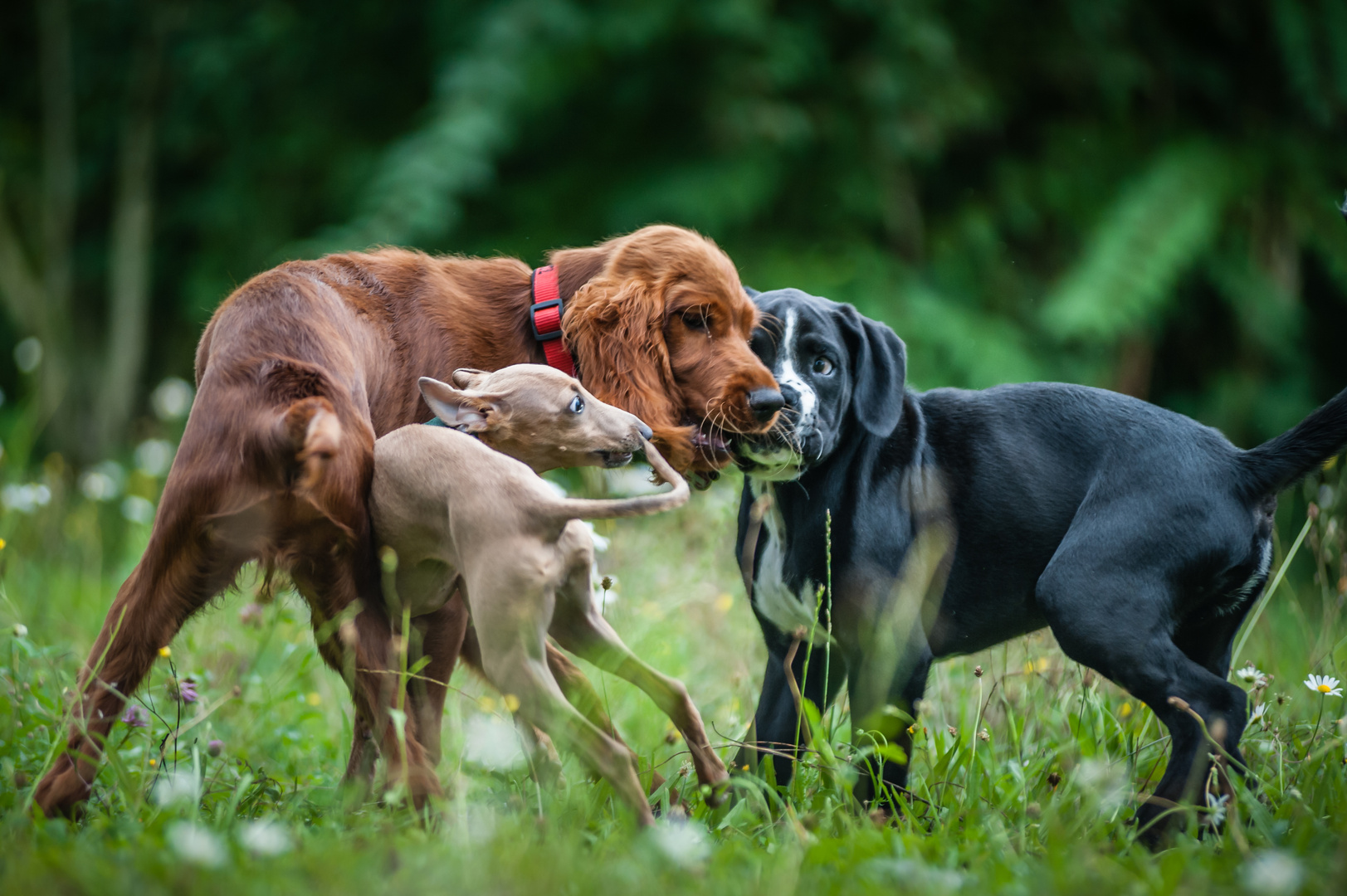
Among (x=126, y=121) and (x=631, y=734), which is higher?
(x=126, y=121)

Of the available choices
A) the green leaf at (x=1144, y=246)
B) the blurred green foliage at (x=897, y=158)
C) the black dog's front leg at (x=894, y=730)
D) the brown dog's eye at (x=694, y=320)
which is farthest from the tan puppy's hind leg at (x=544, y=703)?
the green leaf at (x=1144, y=246)

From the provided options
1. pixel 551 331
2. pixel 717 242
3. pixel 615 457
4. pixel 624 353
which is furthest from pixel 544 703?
pixel 717 242

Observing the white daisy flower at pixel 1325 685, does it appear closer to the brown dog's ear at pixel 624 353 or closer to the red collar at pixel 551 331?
the brown dog's ear at pixel 624 353

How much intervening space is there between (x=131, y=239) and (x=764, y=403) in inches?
323

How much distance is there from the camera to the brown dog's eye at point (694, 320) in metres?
3.44

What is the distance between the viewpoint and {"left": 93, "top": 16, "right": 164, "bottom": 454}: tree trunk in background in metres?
9.34

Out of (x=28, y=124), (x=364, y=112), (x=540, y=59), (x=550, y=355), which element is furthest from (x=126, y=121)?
(x=550, y=355)

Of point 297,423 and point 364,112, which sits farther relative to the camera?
point 364,112

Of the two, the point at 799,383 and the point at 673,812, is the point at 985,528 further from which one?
the point at 673,812

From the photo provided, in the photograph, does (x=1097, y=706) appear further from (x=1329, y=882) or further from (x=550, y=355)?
(x=550, y=355)

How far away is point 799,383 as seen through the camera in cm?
334

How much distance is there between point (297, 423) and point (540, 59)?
18.9 feet

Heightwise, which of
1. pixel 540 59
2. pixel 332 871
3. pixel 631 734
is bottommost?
pixel 631 734

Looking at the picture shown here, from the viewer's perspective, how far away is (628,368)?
332 cm
